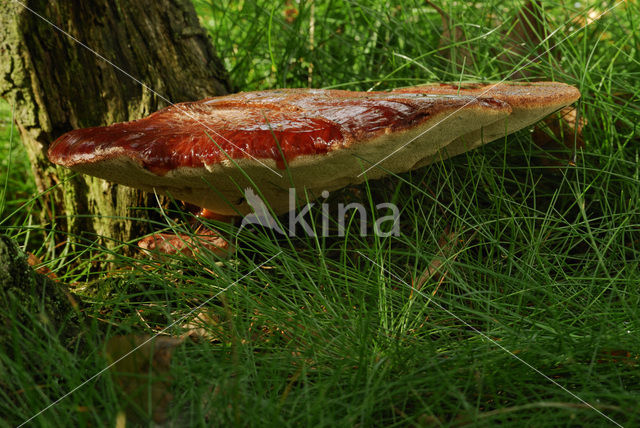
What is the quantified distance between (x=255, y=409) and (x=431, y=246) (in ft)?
3.06

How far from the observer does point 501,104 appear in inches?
51.8

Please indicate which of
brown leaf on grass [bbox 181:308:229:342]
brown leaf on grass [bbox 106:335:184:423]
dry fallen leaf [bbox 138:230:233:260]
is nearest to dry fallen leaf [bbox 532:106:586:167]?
dry fallen leaf [bbox 138:230:233:260]

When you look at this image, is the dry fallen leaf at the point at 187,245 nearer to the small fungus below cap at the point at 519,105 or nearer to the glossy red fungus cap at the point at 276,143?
the glossy red fungus cap at the point at 276,143

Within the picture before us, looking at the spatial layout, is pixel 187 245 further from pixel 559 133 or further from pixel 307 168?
pixel 559 133

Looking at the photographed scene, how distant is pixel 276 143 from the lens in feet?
3.99

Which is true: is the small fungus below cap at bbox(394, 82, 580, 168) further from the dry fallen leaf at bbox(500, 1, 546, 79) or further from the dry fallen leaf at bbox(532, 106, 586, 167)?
the dry fallen leaf at bbox(500, 1, 546, 79)

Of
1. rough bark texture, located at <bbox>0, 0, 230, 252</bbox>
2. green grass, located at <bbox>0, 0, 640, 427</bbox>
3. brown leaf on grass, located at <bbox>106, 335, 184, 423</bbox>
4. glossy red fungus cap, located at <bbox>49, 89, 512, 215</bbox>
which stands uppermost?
rough bark texture, located at <bbox>0, 0, 230, 252</bbox>

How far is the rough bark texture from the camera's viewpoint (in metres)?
1.92

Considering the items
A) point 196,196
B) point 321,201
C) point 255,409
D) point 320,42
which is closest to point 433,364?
point 255,409

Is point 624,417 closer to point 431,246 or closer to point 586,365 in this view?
point 586,365

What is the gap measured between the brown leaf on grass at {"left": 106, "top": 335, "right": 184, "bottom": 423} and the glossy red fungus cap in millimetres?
437

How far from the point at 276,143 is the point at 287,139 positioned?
0.10 ft

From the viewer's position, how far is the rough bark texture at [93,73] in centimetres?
192

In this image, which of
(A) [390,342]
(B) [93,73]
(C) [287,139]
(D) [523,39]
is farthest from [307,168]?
(D) [523,39]
